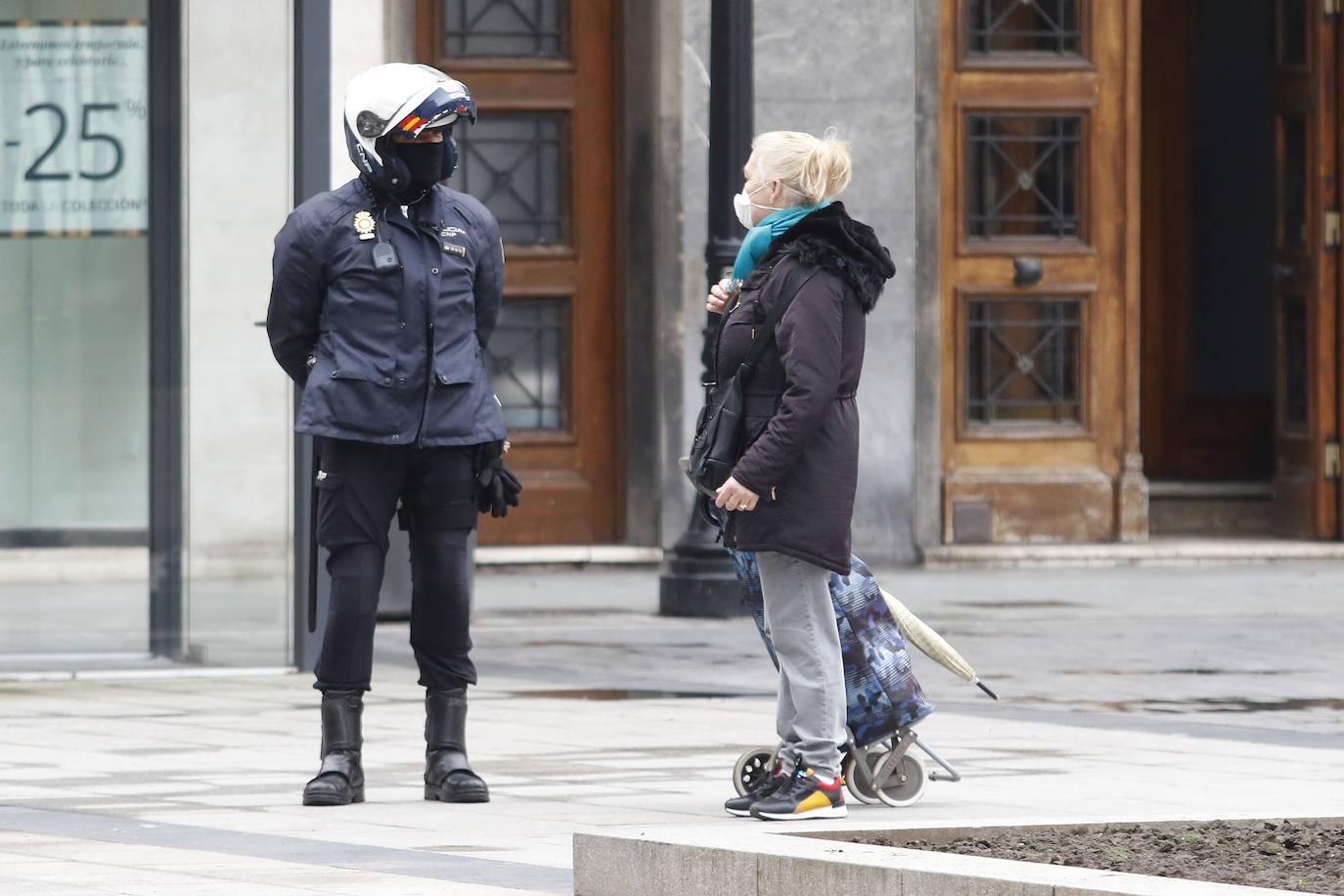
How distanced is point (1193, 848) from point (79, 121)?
6.15m

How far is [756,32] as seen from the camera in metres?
14.4

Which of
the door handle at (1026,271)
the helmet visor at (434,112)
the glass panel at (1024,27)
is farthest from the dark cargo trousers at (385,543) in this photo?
the glass panel at (1024,27)

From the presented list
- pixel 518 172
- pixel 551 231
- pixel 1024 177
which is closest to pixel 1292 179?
pixel 1024 177

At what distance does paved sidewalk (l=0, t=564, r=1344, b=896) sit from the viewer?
570cm

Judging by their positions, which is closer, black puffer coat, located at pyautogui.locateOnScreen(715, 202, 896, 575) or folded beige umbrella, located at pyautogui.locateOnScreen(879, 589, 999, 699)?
black puffer coat, located at pyautogui.locateOnScreen(715, 202, 896, 575)

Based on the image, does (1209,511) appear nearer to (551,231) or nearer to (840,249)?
(551,231)

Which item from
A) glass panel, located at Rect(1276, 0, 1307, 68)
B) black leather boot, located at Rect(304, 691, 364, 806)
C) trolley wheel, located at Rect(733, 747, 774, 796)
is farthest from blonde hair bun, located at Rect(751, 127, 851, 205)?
glass panel, located at Rect(1276, 0, 1307, 68)

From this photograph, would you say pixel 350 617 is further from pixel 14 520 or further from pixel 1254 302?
pixel 1254 302

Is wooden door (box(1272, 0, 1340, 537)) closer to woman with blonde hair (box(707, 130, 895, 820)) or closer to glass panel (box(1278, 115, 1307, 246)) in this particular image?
glass panel (box(1278, 115, 1307, 246))

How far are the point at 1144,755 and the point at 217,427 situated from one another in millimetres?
3809

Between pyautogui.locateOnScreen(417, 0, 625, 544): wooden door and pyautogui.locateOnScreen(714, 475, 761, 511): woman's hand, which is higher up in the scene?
pyautogui.locateOnScreen(417, 0, 625, 544): wooden door

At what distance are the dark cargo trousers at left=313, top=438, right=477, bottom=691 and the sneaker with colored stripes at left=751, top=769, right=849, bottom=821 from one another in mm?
1017

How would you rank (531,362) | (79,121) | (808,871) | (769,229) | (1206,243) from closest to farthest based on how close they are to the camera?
(808,871)
(769,229)
(79,121)
(531,362)
(1206,243)

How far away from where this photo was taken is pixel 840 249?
20.4ft
